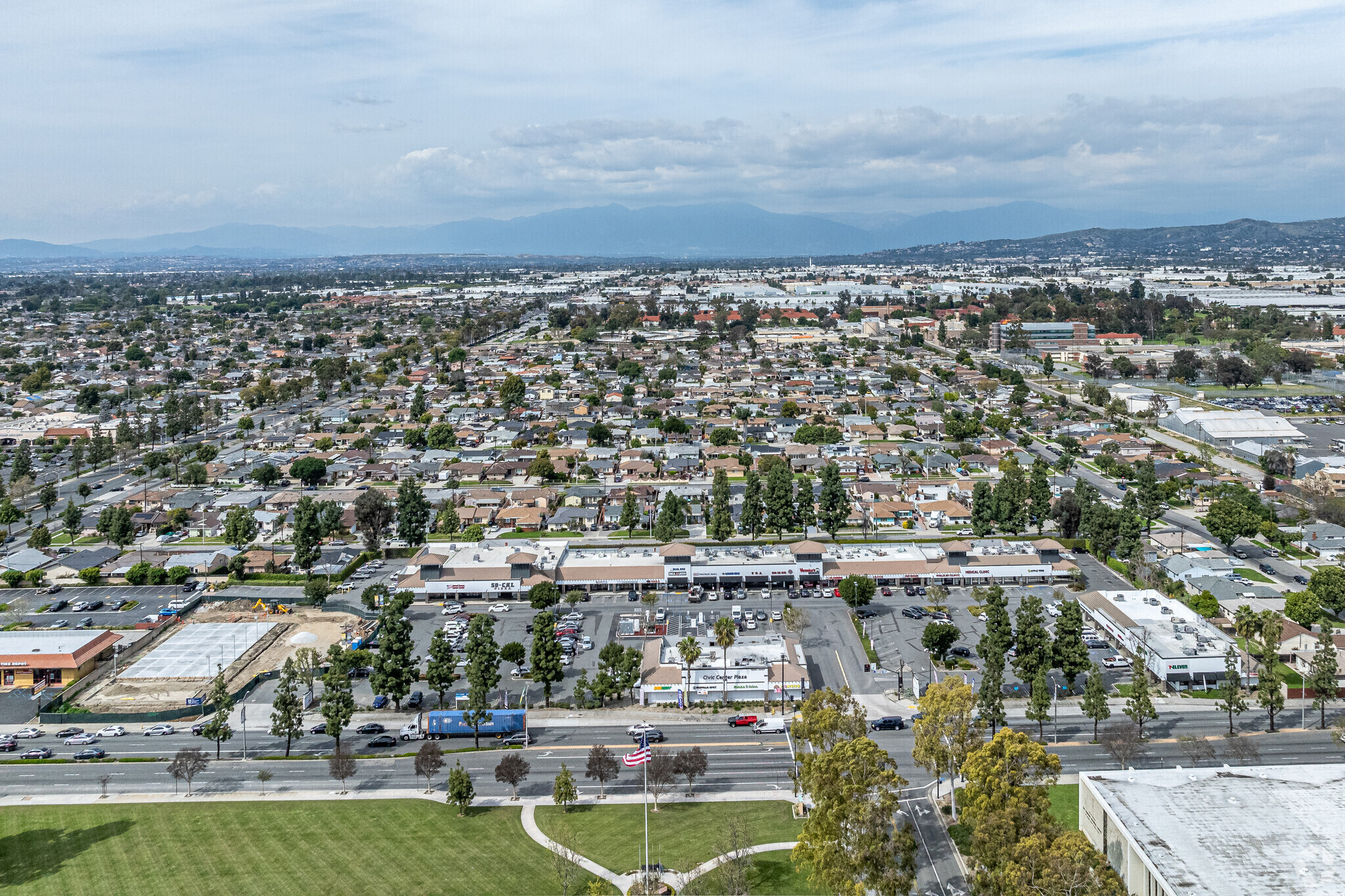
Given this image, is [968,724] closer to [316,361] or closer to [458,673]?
[458,673]

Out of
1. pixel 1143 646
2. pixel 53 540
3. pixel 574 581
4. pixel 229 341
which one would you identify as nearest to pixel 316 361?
pixel 229 341

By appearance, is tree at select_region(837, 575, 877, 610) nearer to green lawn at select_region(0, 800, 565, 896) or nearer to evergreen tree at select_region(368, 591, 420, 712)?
evergreen tree at select_region(368, 591, 420, 712)

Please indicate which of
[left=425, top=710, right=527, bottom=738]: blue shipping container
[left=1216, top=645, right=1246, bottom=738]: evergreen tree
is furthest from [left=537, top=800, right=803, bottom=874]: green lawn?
[left=1216, top=645, right=1246, bottom=738]: evergreen tree

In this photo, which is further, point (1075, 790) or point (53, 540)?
point (53, 540)

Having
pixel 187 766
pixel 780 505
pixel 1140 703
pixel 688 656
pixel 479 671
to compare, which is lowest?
pixel 187 766

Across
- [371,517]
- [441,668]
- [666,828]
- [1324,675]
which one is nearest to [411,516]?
[371,517]

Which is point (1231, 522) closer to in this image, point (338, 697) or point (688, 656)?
point (688, 656)

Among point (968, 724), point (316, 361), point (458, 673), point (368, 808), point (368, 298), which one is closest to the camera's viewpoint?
point (968, 724)
